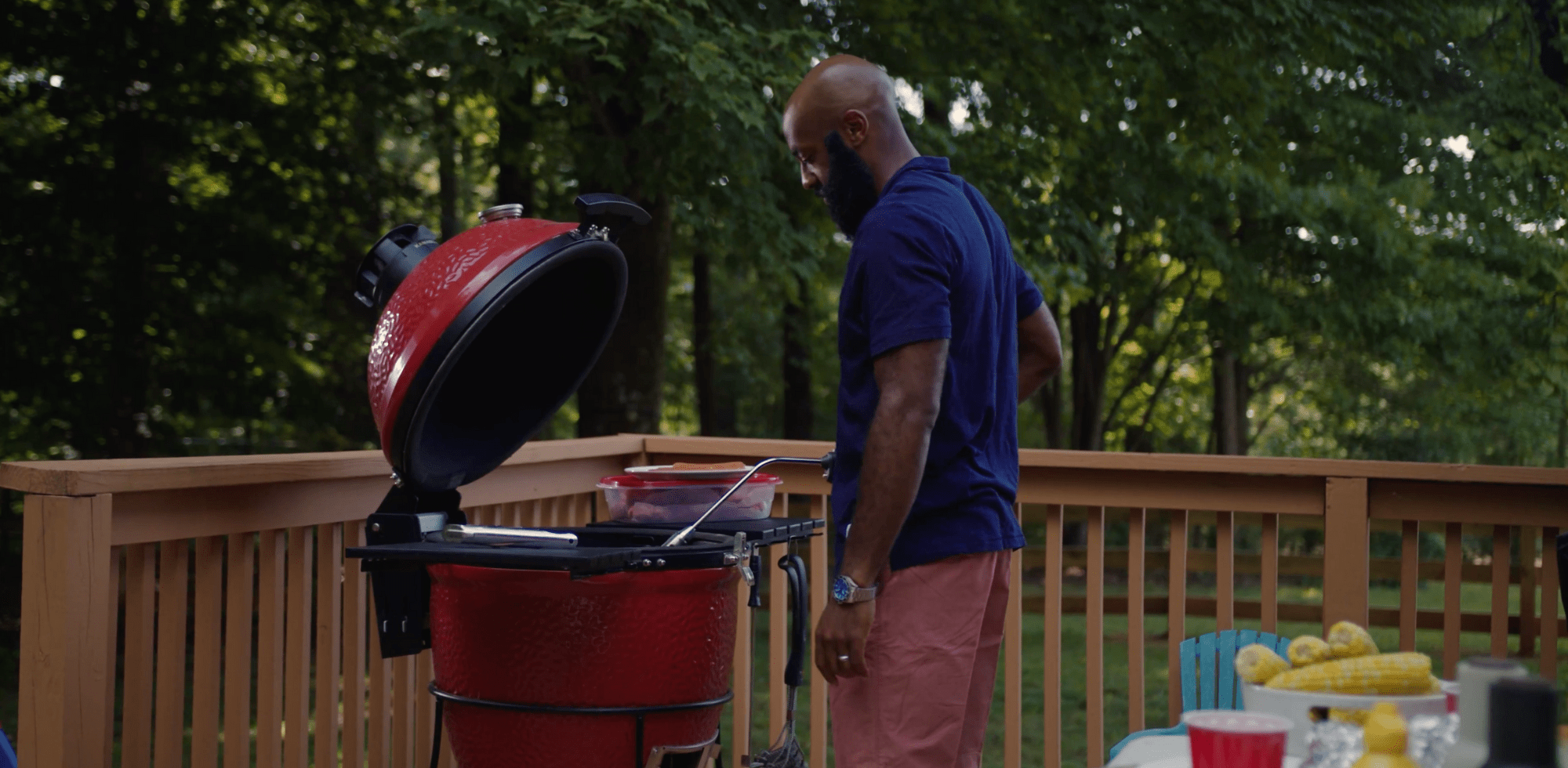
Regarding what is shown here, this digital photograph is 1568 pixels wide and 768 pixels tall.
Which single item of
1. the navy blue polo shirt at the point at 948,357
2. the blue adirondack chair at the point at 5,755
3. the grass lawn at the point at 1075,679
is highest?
the navy blue polo shirt at the point at 948,357

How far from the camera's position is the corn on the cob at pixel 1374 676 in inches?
48.1

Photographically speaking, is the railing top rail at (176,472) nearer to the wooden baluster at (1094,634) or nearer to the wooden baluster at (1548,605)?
the wooden baluster at (1094,634)

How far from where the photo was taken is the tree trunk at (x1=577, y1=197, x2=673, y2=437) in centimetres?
683

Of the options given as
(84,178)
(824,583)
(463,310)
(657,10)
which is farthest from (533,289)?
(84,178)

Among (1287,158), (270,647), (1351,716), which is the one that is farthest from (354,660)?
(1287,158)

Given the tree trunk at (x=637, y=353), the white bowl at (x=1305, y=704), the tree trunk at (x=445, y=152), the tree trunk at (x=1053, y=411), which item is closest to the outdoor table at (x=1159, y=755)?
the white bowl at (x=1305, y=704)

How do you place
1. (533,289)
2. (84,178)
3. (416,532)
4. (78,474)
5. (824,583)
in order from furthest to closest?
(84,178) < (824,583) < (533,289) < (416,532) < (78,474)

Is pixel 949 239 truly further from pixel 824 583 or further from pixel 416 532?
pixel 824 583

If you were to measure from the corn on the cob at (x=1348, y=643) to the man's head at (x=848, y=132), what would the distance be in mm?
1041

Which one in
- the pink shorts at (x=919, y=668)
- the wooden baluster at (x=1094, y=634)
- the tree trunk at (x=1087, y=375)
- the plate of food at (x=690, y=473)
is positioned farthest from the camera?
the tree trunk at (x=1087, y=375)

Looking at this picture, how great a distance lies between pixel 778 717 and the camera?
356 cm

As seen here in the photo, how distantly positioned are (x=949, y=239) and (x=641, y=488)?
826 millimetres

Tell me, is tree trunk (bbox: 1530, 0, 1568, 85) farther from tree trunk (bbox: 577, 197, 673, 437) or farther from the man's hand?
the man's hand

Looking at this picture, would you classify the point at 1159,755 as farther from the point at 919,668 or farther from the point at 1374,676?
the point at 919,668
